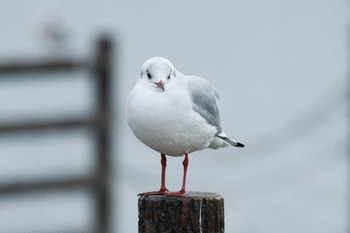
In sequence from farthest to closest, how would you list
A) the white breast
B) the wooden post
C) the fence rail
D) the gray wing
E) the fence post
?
1. the fence post
2. the fence rail
3. the gray wing
4. the white breast
5. the wooden post

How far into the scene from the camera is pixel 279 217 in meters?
8.67

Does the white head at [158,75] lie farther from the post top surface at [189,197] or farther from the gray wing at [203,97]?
the post top surface at [189,197]

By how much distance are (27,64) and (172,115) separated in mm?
2523

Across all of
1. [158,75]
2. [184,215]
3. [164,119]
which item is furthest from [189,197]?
[158,75]

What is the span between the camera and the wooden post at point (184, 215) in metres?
2.21

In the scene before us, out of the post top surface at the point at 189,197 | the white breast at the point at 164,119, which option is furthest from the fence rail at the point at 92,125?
the post top surface at the point at 189,197

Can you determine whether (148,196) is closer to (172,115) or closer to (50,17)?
(172,115)

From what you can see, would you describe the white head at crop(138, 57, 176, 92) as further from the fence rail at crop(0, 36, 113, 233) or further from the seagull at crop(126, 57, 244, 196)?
the fence rail at crop(0, 36, 113, 233)

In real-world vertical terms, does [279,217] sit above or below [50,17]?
below

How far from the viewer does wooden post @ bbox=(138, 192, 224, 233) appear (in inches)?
87.2

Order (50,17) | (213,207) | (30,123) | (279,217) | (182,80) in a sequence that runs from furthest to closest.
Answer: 1. (50,17)
2. (279,217)
3. (30,123)
4. (182,80)
5. (213,207)

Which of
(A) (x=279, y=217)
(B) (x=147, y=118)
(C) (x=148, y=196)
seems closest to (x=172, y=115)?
(B) (x=147, y=118)

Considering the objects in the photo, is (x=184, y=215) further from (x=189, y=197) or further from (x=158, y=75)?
(x=158, y=75)

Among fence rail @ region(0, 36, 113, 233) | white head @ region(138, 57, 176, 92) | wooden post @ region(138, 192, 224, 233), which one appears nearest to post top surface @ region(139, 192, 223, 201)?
wooden post @ region(138, 192, 224, 233)
